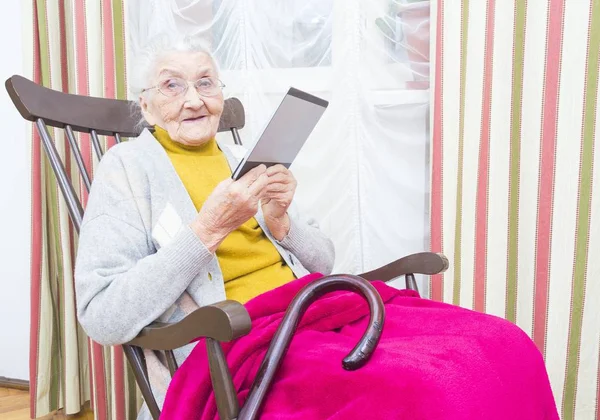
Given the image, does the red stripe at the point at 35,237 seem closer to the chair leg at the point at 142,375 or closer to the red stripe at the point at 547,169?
the chair leg at the point at 142,375

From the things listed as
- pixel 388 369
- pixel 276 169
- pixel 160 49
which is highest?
pixel 160 49

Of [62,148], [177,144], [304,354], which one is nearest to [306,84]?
[177,144]

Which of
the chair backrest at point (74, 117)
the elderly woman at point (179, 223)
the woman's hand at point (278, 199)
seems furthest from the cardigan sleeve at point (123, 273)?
the woman's hand at point (278, 199)

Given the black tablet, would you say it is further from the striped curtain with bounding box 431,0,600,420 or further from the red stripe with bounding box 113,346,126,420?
the red stripe with bounding box 113,346,126,420

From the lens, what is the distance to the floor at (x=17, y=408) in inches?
71.4

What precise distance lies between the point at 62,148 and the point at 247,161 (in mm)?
902

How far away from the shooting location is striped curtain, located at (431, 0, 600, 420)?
1.44 m

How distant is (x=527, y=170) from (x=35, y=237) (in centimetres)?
136

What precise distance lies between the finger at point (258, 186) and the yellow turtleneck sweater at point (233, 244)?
0.18m

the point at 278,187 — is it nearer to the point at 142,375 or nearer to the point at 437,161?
the point at 142,375

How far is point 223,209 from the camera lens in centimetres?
100

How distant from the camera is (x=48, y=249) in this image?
68.2 inches

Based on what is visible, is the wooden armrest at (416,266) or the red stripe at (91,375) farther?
the red stripe at (91,375)

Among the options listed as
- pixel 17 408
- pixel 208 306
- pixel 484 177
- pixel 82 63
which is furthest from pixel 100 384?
pixel 484 177
